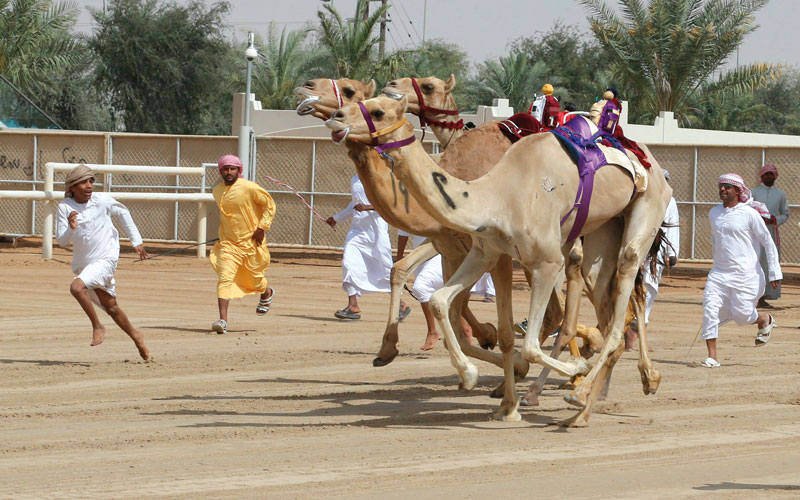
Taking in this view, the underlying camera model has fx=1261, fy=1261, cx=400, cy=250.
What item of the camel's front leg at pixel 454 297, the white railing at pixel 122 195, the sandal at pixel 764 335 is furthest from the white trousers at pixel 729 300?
the white railing at pixel 122 195

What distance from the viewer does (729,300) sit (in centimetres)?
1219

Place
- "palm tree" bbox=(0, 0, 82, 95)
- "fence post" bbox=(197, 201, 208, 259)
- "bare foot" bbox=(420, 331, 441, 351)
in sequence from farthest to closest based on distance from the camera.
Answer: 1. "palm tree" bbox=(0, 0, 82, 95)
2. "fence post" bbox=(197, 201, 208, 259)
3. "bare foot" bbox=(420, 331, 441, 351)

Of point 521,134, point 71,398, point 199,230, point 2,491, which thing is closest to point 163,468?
point 2,491

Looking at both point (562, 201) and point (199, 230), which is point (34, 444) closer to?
point (562, 201)

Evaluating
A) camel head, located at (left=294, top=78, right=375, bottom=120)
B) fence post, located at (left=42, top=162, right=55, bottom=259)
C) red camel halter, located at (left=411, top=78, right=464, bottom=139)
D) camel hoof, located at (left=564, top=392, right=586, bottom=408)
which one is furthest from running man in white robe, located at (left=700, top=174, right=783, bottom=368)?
fence post, located at (left=42, top=162, right=55, bottom=259)

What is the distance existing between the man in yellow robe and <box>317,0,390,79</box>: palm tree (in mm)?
30924

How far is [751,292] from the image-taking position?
12141 millimetres

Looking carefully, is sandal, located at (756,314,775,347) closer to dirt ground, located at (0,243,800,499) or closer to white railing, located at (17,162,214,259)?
dirt ground, located at (0,243,800,499)

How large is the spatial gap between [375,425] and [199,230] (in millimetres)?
16614

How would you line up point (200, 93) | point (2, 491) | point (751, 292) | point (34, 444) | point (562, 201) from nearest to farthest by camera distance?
point (2, 491) → point (34, 444) → point (562, 201) → point (751, 292) → point (200, 93)

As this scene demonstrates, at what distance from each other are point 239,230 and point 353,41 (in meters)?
32.0

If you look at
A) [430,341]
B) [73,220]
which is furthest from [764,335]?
[73,220]

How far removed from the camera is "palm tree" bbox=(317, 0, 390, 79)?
4494cm

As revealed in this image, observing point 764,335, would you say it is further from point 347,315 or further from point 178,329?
point 178,329
